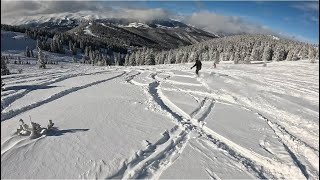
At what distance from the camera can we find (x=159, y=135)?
1616cm

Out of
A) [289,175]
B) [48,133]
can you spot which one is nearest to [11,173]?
[48,133]

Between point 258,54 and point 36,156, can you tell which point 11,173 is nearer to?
point 36,156

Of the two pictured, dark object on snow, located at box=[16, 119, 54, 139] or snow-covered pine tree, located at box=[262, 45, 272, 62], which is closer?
dark object on snow, located at box=[16, 119, 54, 139]

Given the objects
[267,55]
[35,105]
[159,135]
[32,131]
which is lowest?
[267,55]

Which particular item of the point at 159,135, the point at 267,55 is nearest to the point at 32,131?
the point at 159,135

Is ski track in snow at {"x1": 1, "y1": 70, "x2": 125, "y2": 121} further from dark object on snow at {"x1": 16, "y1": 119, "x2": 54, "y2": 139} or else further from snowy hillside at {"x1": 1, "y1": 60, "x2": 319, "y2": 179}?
dark object on snow at {"x1": 16, "y1": 119, "x2": 54, "y2": 139}

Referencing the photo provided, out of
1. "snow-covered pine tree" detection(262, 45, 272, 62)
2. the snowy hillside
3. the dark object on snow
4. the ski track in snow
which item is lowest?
"snow-covered pine tree" detection(262, 45, 272, 62)

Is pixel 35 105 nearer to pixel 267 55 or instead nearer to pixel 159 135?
pixel 159 135

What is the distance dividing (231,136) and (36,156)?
30.4 feet

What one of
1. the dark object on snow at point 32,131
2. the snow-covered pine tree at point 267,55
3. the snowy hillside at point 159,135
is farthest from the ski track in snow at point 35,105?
the snow-covered pine tree at point 267,55

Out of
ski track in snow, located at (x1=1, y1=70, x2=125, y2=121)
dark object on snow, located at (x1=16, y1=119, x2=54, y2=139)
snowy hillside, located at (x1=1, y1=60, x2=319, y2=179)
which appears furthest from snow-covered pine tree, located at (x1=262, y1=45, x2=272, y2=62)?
dark object on snow, located at (x1=16, y1=119, x2=54, y2=139)

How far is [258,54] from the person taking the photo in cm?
12094

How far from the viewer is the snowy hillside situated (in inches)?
490

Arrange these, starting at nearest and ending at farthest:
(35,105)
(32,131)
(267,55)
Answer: (32,131)
(35,105)
(267,55)
